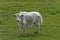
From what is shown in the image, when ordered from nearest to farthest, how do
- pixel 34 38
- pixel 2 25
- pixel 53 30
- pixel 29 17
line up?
pixel 34 38 → pixel 29 17 → pixel 53 30 → pixel 2 25

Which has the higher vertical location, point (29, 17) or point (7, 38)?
point (29, 17)

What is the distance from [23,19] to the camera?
53.4 ft

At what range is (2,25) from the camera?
65.9ft

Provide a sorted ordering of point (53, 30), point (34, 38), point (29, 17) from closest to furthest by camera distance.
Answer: point (34, 38), point (29, 17), point (53, 30)

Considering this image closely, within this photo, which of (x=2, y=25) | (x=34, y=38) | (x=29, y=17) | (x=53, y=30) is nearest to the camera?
(x=34, y=38)

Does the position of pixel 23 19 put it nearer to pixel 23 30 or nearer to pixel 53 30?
pixel 23 30

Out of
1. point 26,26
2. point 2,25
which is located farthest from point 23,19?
point 2,25

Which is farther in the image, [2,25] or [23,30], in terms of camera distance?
[2,25]

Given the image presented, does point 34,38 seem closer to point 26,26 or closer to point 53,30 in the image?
point 26,26

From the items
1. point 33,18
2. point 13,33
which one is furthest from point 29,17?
point 13,33

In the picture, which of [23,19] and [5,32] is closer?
[23,19]

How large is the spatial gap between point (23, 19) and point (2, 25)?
13.5 ft

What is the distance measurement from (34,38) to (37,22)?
1.79 m

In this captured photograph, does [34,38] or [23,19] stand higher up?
[23,19]
